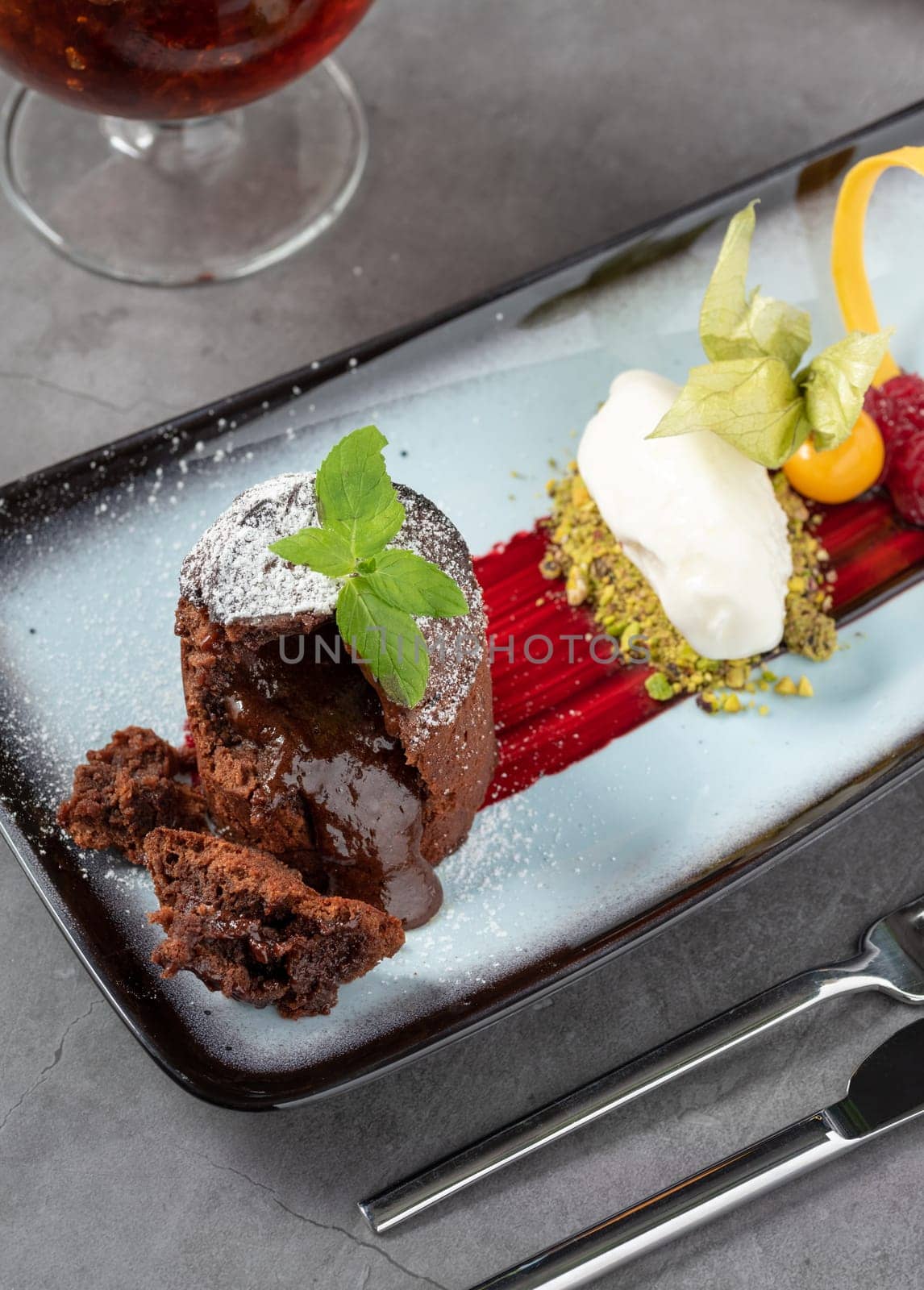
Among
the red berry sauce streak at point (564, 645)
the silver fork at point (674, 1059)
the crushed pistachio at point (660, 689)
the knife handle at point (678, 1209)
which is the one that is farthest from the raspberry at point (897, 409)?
the knife handle at point (678, 1209)

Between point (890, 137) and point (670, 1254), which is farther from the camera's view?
point (890, 137)

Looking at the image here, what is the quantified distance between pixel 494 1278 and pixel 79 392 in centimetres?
191

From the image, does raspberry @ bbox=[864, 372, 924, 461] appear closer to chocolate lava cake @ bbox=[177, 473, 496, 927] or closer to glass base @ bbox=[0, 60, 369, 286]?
chocolate lava cake @ bbox=[177, 473, 496, 927]

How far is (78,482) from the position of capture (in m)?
2.45

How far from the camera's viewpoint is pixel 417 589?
1956 mm

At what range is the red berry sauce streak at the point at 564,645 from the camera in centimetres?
241

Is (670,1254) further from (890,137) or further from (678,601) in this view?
(890,137)

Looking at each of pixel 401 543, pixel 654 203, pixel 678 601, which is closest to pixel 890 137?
pixel 654 203

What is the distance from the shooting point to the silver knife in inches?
81.4

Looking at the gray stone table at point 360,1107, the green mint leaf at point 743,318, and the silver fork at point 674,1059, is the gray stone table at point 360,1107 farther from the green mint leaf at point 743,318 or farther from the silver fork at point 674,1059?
the green mint leaf at point 743,318

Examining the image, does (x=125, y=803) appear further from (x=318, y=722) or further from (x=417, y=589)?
(x=417, y=589)

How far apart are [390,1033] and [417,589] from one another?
27.0 inches

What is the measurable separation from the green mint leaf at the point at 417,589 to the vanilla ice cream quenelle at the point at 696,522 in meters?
0.60

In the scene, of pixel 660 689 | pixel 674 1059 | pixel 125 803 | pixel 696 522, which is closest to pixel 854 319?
pixel 696 522
